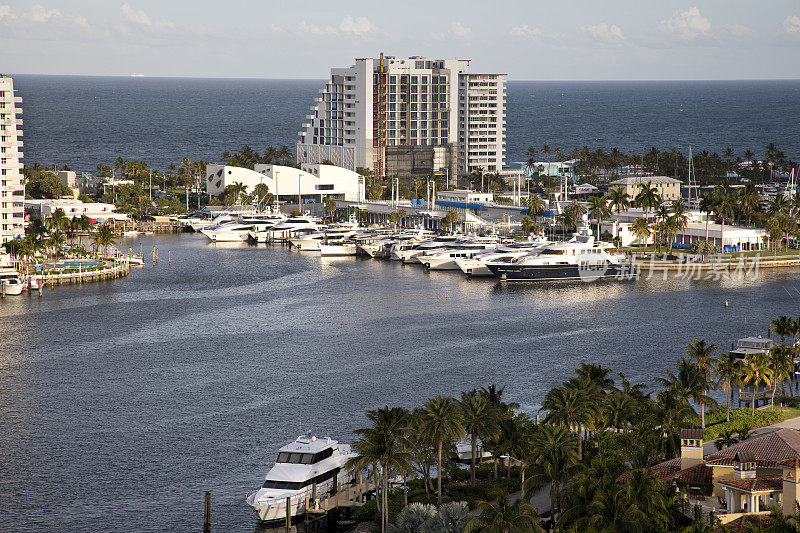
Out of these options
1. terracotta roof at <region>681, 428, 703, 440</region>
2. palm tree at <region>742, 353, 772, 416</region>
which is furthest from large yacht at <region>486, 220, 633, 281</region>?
terracotta roof at <region>681, 428, 703, 440</region>

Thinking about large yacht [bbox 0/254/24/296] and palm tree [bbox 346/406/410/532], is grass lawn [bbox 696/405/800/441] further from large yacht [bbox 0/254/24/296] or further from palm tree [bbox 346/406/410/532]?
large yacht [bbox 0/254/24/296]

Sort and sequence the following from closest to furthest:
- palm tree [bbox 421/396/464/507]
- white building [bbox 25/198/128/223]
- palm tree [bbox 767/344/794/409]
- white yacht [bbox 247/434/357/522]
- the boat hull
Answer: palm tree [bbox 421/396/464/507] → white yacht [bbox 247/434/357/522] → palm tree [bbox 767/344/794/409] → the boat hull → white building [bbox 25/198/128/223]

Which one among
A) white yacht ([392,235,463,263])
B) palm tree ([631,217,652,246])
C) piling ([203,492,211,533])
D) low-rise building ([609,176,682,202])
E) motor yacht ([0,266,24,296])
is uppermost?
low-rise building ([609,176,682,202])

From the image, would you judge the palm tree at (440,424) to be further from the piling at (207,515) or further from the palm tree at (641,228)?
the palm tree at (641,228)

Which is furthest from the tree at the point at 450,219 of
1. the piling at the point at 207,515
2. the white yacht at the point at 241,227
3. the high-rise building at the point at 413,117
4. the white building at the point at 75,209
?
the piling at the point at 207,515

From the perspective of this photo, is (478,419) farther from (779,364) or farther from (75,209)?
(75,209)

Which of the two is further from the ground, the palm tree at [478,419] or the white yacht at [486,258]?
the white yacht at [486,258]
